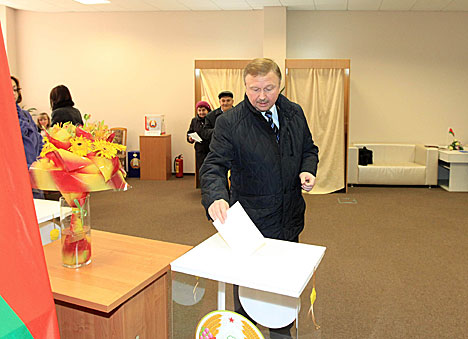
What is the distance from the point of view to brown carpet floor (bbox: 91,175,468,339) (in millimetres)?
2793

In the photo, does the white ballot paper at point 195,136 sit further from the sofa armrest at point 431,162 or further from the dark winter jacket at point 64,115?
the sofa armrest at point 431,162

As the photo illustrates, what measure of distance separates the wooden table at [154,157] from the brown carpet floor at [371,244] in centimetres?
29

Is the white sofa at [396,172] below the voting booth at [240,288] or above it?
below

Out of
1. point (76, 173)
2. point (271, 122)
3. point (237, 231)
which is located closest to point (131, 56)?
point (271, 122)

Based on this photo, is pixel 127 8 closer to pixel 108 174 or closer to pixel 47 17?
pixel 47 17

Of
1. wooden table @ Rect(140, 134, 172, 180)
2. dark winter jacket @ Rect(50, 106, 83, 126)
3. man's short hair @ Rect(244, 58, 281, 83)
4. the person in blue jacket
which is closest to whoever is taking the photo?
man's short hair @ Rect(244, 58, 281, 83)

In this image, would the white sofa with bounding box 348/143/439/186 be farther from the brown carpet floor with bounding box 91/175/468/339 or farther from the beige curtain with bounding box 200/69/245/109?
the beige curtain with bounding box 200/69/245/109

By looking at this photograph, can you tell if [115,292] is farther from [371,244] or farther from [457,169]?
[457,169]

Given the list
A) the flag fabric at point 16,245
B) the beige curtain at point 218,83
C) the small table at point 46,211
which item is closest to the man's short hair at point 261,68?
the small table at point 46,211

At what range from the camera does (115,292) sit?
1.50m

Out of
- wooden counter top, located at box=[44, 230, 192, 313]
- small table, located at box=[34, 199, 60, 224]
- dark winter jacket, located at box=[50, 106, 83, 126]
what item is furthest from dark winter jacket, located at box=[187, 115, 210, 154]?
wooden counter top, located at box=[44, 230, 192, 313]

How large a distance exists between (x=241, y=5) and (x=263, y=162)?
6.36 metres

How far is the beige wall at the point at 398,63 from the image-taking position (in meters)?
7.88

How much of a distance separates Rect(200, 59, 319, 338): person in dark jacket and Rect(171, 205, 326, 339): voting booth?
0.36 metres
